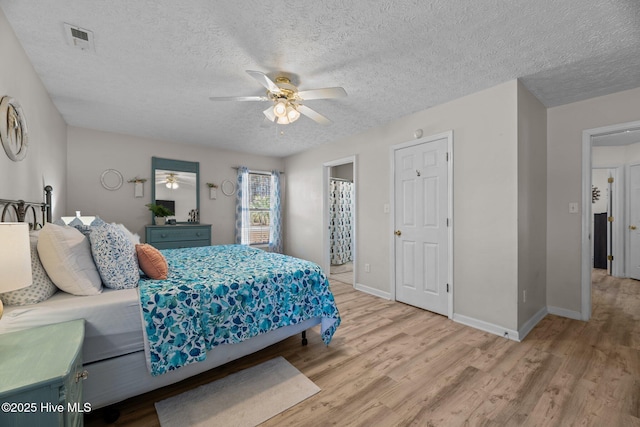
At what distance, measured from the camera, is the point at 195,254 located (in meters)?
3.04

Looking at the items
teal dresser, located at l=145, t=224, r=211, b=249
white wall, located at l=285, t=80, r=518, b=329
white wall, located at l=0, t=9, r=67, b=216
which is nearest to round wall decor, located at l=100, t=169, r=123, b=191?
white wall, located at l=0, t=9, r=67, b=216

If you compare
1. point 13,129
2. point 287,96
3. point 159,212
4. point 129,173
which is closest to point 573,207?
point 287,96

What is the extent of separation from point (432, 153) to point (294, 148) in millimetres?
2689

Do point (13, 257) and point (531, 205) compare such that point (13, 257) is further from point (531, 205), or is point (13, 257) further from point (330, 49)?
point (531, 205)

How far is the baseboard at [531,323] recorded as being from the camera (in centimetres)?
258

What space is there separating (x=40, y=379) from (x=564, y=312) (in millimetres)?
4373

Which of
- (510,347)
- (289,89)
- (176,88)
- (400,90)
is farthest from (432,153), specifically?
(176,88)

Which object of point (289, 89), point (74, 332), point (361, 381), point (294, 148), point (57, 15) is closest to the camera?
point (74, 332)

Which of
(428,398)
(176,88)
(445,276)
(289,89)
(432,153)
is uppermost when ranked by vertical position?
(176,88)

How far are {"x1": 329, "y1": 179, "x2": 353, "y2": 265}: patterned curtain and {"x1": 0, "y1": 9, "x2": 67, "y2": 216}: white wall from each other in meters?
4.37

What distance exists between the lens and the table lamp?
3.28 feet

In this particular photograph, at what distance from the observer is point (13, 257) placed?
1029mm

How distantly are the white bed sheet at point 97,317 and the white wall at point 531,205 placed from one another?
3.20 metres

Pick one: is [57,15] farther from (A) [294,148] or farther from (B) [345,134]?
(A) [294,148]
